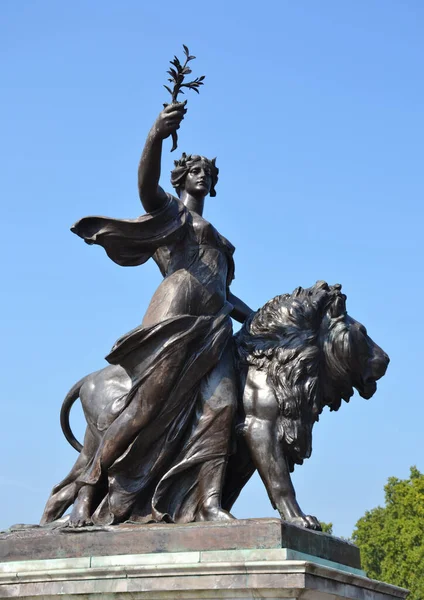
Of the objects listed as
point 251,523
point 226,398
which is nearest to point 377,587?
point 251,523

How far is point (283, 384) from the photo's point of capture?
836cm

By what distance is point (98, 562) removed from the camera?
7.62 meters

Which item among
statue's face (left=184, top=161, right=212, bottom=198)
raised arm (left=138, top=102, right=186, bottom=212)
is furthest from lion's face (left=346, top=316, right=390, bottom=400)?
raised arm (left=138, top=102, right=186, bottom=212)

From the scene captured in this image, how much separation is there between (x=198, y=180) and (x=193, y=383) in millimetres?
2116

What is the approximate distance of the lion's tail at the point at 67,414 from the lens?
941 cm

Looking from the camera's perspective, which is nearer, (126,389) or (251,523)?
(251,523)

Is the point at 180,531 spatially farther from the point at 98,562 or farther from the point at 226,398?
the point at 226,398

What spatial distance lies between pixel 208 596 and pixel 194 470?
141 centimetres

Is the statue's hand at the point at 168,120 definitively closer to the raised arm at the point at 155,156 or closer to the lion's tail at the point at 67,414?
the raised arm at the point at 155,156

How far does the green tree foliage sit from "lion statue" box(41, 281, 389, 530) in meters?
25.0

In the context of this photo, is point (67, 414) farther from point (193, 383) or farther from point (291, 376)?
point (291, 376)

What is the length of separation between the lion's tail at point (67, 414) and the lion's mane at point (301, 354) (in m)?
1.67

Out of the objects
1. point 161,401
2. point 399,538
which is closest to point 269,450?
point 161,401

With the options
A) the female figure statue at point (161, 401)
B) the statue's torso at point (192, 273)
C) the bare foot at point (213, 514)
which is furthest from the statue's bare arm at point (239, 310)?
the bare foot at point (213, 514)
